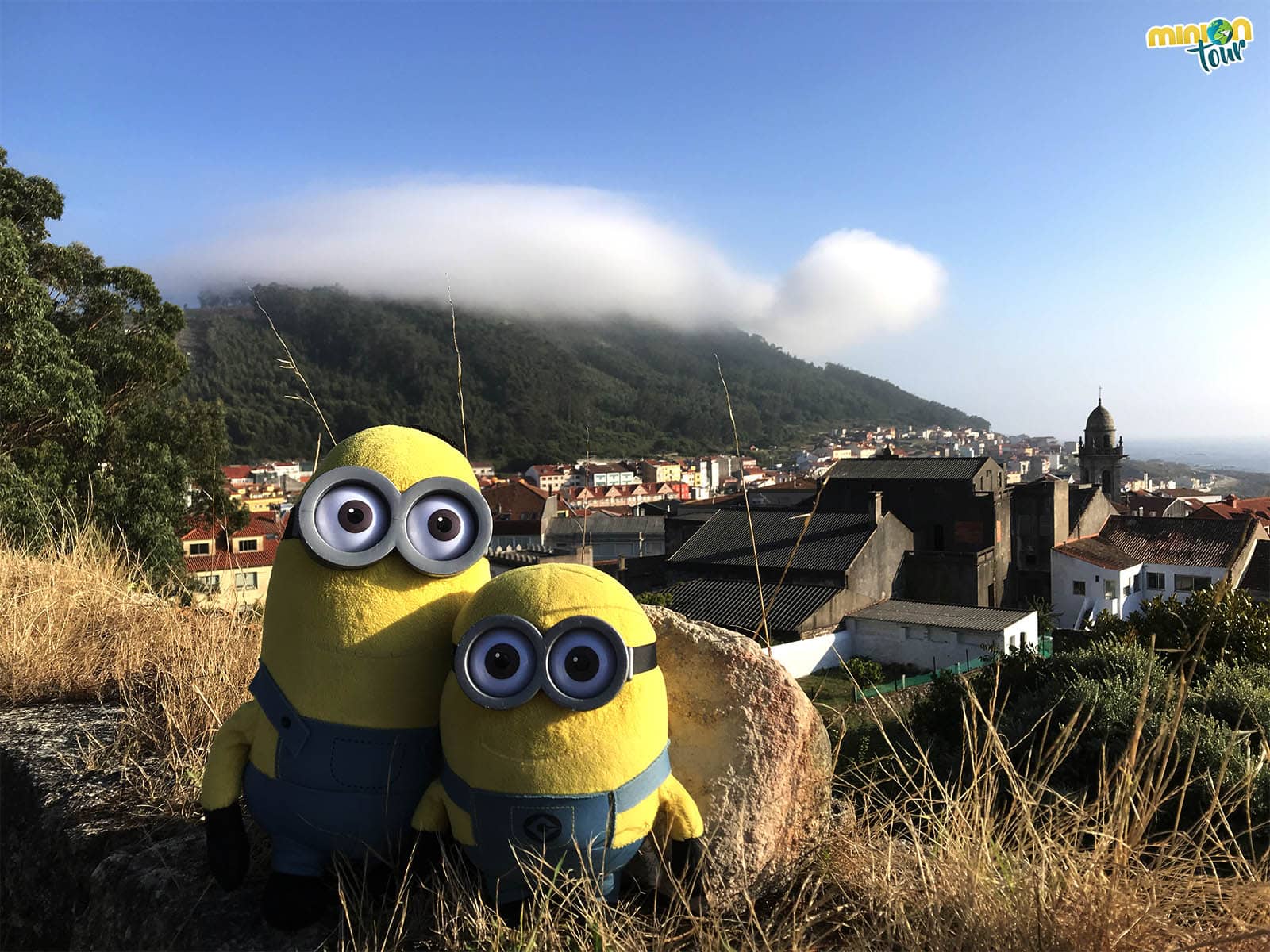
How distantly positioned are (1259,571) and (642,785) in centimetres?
2874

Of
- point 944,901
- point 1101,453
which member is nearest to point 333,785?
point 944,901

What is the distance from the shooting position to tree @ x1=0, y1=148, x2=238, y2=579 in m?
8.12

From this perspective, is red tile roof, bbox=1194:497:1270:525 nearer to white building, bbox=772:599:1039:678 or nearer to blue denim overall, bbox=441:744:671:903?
white building, bbox=772:599:1039:678

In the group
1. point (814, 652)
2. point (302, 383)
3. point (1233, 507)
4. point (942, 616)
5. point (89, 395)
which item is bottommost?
point (814, 652)

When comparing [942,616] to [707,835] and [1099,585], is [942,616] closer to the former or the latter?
[1099,585]

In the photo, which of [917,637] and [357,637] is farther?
[917,637]

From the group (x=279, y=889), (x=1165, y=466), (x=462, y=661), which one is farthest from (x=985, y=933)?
(x=1165, y=466)

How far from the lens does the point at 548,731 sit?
72.3 inches

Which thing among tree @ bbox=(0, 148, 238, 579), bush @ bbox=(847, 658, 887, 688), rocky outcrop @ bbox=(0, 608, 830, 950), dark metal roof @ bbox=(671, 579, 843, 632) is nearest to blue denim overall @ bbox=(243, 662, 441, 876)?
rocky outcrop @ bbox=(0, 608, 830, 950)

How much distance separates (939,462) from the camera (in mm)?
29984

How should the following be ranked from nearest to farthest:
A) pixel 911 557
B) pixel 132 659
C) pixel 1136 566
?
pixel 132 659
pixel 911 557
pixel 1136 566

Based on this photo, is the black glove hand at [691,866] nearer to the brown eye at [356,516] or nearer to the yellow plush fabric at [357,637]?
the yellow plush fabric at [357,637]

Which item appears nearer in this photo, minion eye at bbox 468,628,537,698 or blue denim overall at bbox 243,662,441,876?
minion eye at bbox 468,628,537,698

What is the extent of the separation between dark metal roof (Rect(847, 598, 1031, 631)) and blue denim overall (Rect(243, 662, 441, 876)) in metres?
17.6
